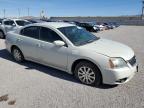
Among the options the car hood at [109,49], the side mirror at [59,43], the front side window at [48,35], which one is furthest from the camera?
the front side window at [48,35]

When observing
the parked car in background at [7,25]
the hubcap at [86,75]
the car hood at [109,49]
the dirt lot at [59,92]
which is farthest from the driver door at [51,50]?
the parked car in background at [7,25]

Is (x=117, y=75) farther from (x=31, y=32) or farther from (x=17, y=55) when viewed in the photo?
(x=17, y=55)

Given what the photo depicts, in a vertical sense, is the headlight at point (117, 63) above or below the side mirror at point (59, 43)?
below

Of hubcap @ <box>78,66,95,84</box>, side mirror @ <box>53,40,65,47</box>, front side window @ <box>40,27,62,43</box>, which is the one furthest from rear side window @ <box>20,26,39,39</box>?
hubcap @ <box>78,66,95,84</box>

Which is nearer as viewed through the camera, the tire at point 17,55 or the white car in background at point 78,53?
the white car in background at point 78,53

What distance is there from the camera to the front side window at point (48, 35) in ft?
19.1

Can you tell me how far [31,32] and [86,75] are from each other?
2680mm

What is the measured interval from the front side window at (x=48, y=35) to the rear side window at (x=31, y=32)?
0.25 meters

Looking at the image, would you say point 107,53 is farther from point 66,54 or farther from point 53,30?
point 53,30

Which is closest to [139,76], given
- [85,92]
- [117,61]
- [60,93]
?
[117,61]

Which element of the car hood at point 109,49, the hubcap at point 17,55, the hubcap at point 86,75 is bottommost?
the hubcap at point 86,75

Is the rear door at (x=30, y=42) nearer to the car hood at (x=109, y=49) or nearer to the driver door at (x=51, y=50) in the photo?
the driver door at (x=51, y=50)

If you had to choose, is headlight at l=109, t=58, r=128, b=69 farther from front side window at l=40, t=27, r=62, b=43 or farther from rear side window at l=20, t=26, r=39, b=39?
rear side window at l=20, t=26, r=39, b=39

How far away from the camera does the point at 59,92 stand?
15.7ft
